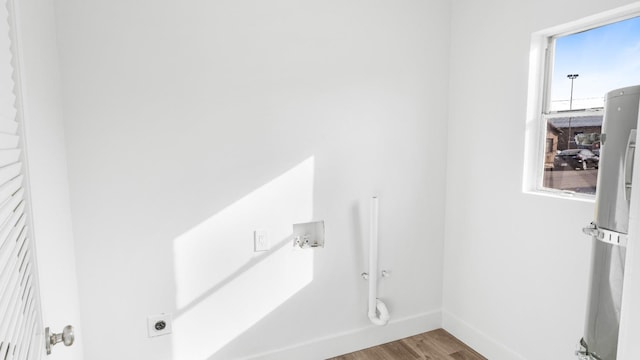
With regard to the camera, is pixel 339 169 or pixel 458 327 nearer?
pixel 339 169

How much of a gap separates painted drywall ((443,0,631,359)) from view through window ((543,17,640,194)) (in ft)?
0.47

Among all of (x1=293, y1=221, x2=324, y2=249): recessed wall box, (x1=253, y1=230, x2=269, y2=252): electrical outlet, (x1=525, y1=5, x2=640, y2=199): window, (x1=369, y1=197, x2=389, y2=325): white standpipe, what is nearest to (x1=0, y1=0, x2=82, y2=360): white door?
(x1=253, y1=230, x2=269, y2=252): electrical outlet

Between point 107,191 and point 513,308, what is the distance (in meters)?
2.34

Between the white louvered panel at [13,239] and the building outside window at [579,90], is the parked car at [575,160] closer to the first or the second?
the building outside window at [579,90]

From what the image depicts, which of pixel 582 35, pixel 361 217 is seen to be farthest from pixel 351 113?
pixel 582 35

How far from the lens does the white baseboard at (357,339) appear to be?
2.21m

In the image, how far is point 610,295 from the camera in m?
1.31

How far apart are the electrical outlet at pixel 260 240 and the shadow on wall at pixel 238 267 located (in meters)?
0.02

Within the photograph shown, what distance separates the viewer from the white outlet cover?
6.14 ft

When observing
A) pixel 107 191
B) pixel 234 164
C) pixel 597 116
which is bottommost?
pixel 107 191

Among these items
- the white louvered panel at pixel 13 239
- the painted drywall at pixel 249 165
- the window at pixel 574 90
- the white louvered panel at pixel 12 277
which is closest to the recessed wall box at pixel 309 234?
the painted drywall at pixel 249 165

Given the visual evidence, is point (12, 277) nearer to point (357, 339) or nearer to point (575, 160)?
point (357, 339)

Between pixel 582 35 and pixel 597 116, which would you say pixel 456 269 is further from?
pixel 582 35

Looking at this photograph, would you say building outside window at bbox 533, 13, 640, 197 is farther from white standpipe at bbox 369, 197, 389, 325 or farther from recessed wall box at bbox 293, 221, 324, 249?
recessed wall box at bbox 293, 221, 324, 249
